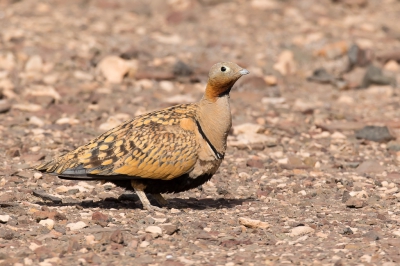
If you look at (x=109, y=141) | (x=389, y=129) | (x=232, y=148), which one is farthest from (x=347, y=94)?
(x=109, y=141)

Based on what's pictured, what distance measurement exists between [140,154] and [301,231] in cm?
164

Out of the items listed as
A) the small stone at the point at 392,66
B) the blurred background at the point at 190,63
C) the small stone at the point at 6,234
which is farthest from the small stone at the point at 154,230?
the small stone at the point at 392,66

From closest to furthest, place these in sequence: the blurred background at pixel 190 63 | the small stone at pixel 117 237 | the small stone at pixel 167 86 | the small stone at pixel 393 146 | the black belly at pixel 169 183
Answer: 1. the small stone at pixel 117 237
2. the black belly at pixel 169 183
3. the small stone at pixel 393 146
4. the blurred background at pixel 190 63
5. the small stone at pixel 167 86

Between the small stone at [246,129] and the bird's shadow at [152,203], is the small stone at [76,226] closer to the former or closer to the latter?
the bird's shadow at [152,203]

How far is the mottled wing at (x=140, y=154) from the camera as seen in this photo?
7430 millimetres

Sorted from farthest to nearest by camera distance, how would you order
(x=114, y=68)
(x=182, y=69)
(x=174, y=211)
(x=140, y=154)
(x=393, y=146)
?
(x=182, y=69), (x=114, y=68), (x=393, y=146), (x=174, y=211), (x=140, y=154)

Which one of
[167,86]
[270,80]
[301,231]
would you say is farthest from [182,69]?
[301,231]

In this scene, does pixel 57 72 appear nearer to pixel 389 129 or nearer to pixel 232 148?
pixel 232 148

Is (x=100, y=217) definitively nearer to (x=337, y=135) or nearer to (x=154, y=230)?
(x=154, y=230)

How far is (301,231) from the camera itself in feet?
23.5

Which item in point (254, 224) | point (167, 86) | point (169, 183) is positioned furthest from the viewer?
point (167, 86)

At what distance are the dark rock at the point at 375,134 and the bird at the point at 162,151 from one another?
12.8 ft

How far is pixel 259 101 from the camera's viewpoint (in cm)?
1305

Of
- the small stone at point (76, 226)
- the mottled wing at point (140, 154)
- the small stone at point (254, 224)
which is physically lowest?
the small stone at point (254, 224)
